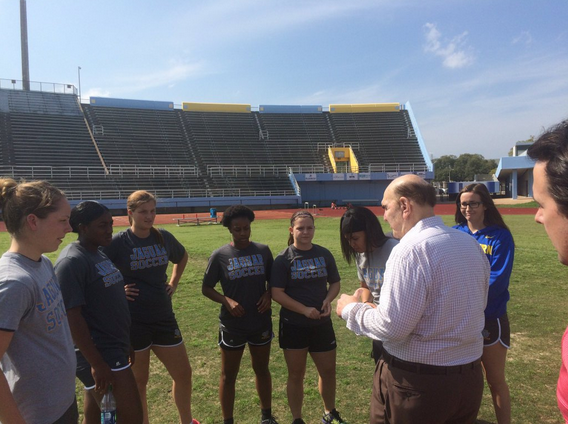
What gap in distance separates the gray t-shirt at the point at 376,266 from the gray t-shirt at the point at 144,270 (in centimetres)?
189

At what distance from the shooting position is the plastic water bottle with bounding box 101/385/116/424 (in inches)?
106

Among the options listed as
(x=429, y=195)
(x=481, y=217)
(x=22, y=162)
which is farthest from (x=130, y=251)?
(x=22, y=162)

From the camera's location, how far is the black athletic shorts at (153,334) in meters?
3.50

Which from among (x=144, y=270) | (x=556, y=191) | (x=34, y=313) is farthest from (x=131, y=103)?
(x=556, y=191)

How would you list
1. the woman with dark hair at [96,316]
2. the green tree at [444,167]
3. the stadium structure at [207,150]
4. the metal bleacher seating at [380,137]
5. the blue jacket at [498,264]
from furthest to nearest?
the green tree at [444,167] < the metal bleacher seating at [380,137] < the stadium structure at [207,150] < the blue jacket at [498,264] < the woman with dark hair at [96,316]

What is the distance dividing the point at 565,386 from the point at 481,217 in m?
2.51

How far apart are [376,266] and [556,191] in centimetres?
200

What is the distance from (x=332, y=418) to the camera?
3.53 metres

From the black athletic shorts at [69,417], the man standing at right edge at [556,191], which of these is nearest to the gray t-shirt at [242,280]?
the black athletic shorts at [69,417]

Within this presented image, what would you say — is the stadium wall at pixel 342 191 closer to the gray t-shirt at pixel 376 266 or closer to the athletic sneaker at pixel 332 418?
the athletic sneaker at pixel 332 418

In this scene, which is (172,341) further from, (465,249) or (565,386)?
(565,386)

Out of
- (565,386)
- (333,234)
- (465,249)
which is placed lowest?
(333,234)

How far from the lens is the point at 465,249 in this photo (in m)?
2.04

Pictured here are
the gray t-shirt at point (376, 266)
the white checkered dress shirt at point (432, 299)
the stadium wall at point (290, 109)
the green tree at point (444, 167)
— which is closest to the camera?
the white checkered dress shirt at point (432, 299)
